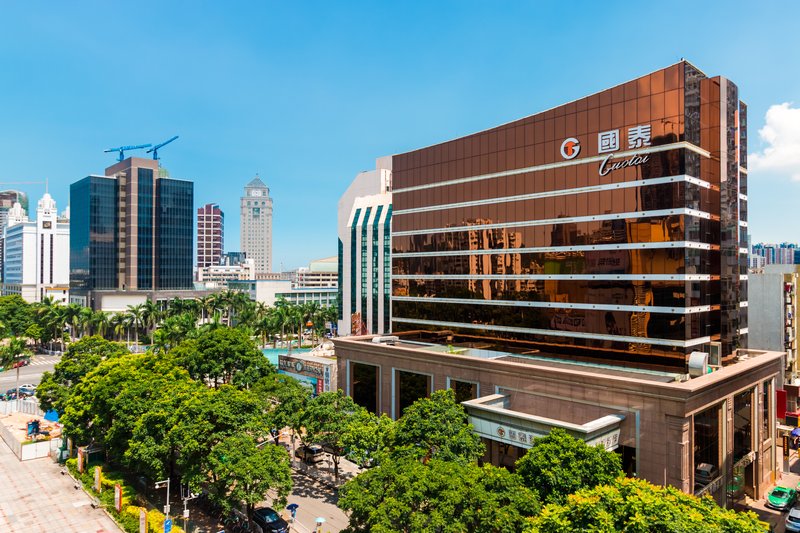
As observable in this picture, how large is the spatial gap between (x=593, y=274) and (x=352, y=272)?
8017 centimetres

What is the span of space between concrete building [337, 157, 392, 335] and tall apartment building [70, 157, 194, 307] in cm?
7232

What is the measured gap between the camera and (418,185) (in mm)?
63688

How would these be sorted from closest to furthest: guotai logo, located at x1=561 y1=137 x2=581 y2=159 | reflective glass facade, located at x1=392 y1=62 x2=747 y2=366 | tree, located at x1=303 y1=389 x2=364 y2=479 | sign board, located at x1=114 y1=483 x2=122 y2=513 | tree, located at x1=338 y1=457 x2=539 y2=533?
Answer: 1. tree, located at x1=338 y1=457 x2=539 y2=533
2. reflective glass facade, located at x1=392 y1=62 x2=747 y2=366
3. sign board, located at x1=114 y1=483 x2=122 y2=513
4. tree, located at x1=303 y1=389 x2=364 y2=479
5. guotai logo, located at x1=561 y1=137 x2=581 y2=159

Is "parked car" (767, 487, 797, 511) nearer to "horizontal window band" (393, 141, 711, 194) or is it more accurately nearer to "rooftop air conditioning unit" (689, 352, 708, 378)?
"rooftop air conditioning unit" (689, 352, 708, 378)

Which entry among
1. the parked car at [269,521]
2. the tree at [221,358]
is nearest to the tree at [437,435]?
the parked car at [269,521]

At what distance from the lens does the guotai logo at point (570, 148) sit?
46.4m

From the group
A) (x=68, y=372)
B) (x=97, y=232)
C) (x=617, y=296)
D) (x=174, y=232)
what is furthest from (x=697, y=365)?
(x=97, y=232)

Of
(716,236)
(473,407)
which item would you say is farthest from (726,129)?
(473,407)

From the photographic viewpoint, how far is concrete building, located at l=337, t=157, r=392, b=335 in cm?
11175

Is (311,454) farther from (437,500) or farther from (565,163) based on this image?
(565,163)

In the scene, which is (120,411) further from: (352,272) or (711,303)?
(352,272)

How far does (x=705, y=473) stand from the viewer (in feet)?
122

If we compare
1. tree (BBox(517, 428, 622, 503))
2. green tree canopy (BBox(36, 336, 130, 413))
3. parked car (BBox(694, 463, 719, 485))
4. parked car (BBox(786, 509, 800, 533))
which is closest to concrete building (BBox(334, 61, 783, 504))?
parked car (BBox(694, 463, 719, 485))

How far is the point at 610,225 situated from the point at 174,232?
506 feet
